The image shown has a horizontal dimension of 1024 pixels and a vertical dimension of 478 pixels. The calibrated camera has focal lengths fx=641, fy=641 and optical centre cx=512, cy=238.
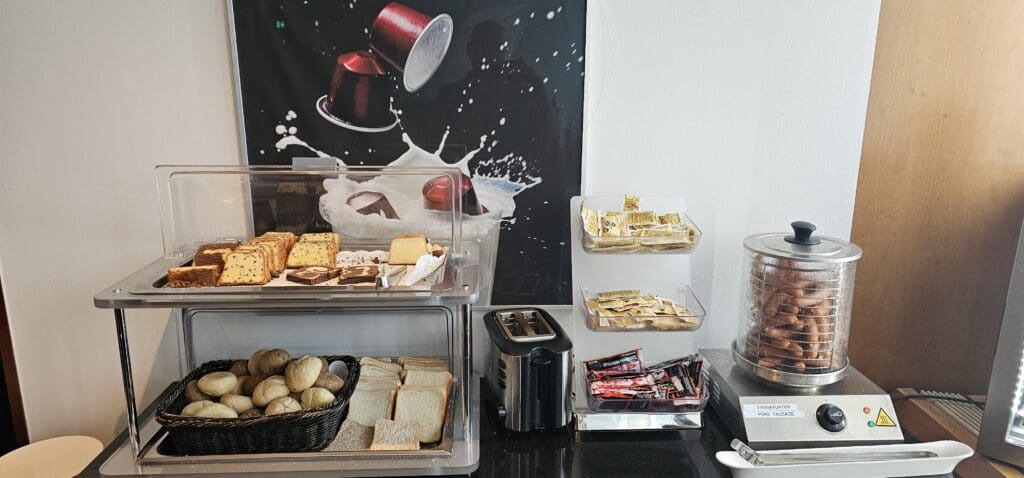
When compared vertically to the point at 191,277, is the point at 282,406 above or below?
below

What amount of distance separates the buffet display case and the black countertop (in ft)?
0.19

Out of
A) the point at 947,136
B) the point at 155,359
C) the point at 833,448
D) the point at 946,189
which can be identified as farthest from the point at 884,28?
the point at 155,359

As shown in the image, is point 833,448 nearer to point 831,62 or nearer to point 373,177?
point 831,62

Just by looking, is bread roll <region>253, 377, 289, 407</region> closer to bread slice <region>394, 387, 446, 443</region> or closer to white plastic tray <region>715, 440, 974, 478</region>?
bread slice <region>394, 387, 446, 443</region>

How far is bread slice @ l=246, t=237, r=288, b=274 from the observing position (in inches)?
51.7

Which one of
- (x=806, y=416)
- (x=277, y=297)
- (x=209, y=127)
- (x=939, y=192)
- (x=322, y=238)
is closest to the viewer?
(x=277, y=297)

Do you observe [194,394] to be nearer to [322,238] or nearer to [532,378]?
[322,238]

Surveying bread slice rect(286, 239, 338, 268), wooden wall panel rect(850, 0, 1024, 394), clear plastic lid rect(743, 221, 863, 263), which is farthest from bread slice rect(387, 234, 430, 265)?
wooden wall panel rect(850, 0, 1024, 394)

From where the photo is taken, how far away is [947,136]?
156cm

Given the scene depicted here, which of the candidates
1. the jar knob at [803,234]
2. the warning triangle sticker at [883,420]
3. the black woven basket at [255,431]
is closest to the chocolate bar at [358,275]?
the black woven basket at [255,431]

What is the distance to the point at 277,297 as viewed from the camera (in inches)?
45.8

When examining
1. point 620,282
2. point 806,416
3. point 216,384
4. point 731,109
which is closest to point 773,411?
point 806,416

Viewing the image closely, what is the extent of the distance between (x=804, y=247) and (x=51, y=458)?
1822mm

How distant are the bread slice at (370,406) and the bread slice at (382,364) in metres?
0.10
